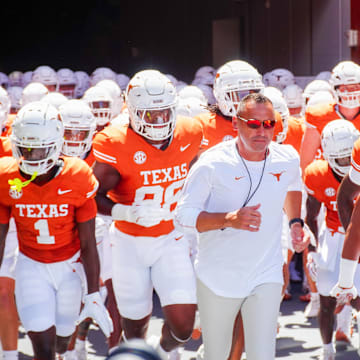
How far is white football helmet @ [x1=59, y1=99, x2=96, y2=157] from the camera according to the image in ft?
20.0

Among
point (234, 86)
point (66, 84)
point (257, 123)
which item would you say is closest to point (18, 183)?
point (257, 123)

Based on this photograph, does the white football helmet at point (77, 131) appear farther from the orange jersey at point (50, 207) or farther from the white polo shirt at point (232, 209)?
the white polo shirt at point (232, 209)

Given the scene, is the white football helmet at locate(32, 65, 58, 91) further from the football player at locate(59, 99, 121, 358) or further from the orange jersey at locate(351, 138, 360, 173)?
the orange jersey at locate(351, 138, 360, 173)

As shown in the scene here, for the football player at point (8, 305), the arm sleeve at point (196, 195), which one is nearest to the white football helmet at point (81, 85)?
the football player at point (8, 305)

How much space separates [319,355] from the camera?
6.11m

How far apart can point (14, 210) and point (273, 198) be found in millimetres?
1432

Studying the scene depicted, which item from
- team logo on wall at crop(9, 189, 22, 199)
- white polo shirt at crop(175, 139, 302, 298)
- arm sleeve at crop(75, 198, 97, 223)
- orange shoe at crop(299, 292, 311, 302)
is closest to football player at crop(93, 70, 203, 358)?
arm sleeve at crop(75, 198, 97, 223)

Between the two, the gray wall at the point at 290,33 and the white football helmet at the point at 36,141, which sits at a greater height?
the gray wall at the point at 290,33

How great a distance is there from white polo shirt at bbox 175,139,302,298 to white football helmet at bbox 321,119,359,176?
63.3 inches

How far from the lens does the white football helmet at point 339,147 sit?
5.84m

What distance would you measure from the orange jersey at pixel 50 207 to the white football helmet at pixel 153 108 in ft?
1.87

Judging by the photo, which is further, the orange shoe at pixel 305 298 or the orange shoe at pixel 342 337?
the orange shoe at pixel 305 298

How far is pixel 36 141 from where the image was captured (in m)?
4.68

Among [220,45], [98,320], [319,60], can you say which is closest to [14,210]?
[98,320]
